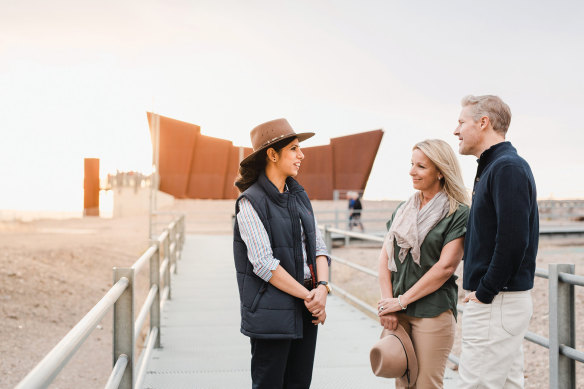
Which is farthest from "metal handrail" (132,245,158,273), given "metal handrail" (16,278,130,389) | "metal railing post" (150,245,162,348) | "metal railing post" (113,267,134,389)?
"metal handrail" (16,278,130,389)

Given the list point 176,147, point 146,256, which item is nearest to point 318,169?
point 176,147

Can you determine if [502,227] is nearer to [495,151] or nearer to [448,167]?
[495,151]

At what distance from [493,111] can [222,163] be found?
1063 inches

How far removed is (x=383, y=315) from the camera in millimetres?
2486

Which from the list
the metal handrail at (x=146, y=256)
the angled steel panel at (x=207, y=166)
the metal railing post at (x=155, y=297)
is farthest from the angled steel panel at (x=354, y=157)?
the metal handrail at (x=146, y=256)

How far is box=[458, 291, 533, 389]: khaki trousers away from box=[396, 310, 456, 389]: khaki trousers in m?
0.24

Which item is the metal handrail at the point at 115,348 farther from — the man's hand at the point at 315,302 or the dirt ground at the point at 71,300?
the dirt ground at the point at 71,300

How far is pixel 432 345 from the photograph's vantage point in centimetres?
240

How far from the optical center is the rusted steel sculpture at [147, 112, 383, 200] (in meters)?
28.2

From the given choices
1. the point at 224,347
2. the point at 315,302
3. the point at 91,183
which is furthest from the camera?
the point at 91,183

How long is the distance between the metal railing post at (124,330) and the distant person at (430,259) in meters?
1.18

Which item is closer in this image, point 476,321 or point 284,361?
point 476,321

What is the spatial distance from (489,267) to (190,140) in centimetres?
2727

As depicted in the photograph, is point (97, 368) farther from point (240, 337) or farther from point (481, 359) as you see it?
point (481, 359)
